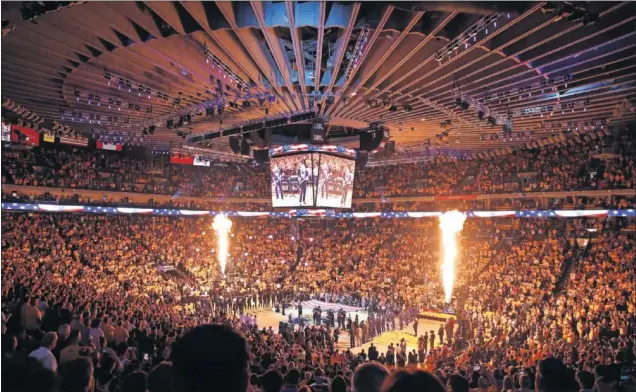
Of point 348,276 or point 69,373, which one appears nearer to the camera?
point 69,373

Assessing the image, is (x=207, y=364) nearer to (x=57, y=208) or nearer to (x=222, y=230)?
(x=57, y=208)

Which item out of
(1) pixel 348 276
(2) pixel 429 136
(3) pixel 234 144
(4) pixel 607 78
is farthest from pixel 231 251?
(4) pixel 607 78

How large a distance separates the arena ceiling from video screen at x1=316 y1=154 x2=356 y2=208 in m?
2.49

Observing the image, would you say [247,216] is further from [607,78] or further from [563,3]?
[563,3]

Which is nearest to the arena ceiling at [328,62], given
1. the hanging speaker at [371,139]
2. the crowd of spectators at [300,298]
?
the hanging speaker at [371,139]

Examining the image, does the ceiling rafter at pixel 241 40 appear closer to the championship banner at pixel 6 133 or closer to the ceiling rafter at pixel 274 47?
the ceiling rafter at pixel 274 47

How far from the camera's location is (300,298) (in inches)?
1077

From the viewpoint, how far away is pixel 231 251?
36.7 m

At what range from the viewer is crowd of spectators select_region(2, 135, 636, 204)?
24.4 meters

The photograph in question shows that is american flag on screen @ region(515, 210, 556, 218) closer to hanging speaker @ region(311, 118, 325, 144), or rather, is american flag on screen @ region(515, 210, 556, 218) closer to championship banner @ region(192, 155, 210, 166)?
hanging speaker @ region(311, 118, 325, 144)

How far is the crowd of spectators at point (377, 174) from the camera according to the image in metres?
24.4

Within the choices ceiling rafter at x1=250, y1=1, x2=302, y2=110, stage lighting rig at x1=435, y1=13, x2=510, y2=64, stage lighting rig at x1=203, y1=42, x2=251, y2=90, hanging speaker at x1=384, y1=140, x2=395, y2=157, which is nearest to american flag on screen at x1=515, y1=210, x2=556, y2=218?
hanging speaker at x1=384, y1=140, x2=395, y2=157

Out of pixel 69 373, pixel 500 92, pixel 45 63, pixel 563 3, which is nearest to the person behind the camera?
pixel 69 373

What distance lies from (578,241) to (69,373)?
2598 cm
